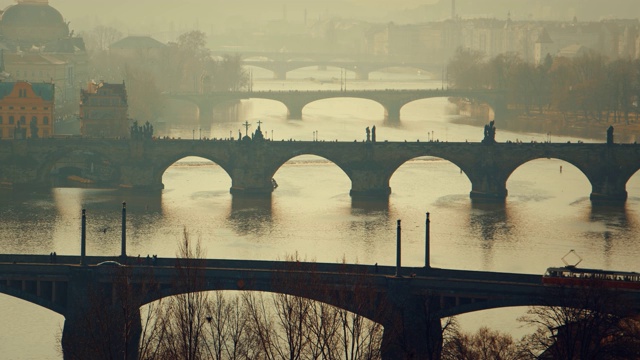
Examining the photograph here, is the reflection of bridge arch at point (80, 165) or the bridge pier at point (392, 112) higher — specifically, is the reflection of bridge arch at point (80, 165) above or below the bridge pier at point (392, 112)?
below

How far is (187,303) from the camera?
39.7 m

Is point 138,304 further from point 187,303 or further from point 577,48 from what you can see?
point 577,48

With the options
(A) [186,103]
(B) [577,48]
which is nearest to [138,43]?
(A) [186,103]

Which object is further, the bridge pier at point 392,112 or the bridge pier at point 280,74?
the bridge pier at point 280,74

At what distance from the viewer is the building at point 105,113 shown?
8144 centimetres

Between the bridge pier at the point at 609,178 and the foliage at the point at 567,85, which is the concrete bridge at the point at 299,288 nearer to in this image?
the bridge pier at the point at 609,178

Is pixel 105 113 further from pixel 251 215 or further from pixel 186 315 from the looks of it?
pixel 186 315

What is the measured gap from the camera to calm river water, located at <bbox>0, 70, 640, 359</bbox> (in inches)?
2186

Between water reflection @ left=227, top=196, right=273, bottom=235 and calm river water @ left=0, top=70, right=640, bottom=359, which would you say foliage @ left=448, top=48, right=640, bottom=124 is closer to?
calm river water @ left=0, top=70, right=640, bottom=359

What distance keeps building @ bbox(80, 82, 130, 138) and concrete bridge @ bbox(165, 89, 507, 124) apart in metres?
29.3

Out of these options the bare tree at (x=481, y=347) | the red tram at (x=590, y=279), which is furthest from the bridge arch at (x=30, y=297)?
the red tram at (x=590, y=279)

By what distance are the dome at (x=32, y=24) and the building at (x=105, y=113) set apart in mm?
44331

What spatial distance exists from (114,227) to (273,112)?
5568 cm

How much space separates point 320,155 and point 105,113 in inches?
524
